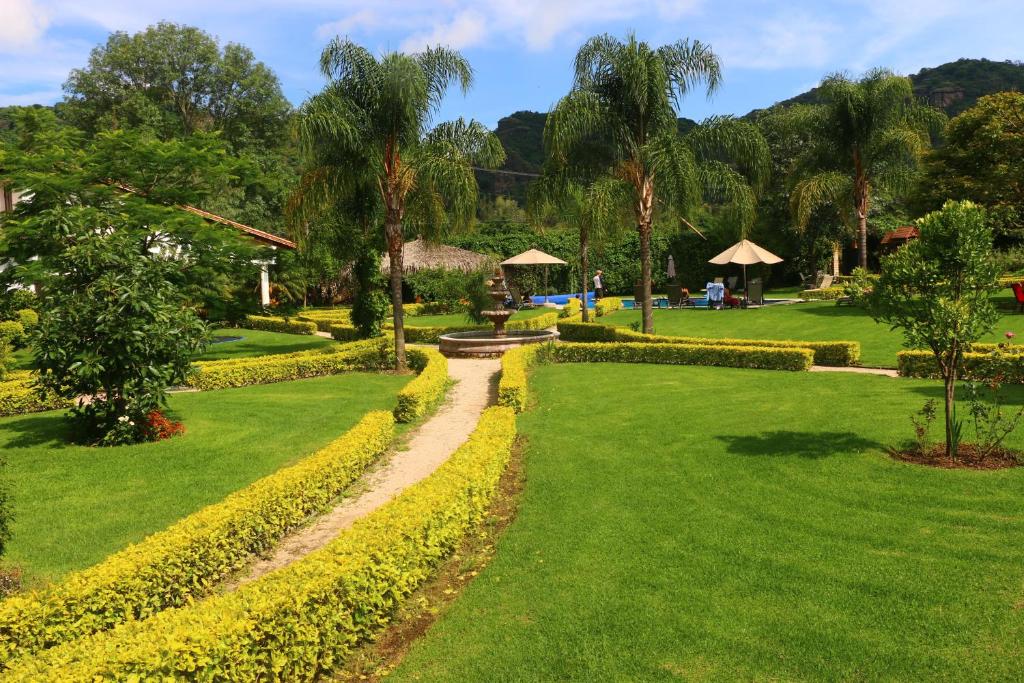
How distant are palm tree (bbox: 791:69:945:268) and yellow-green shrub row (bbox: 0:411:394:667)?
2376 centimetres

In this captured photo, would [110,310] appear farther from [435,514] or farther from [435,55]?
[435,55]

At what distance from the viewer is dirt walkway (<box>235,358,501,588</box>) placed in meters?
6.92

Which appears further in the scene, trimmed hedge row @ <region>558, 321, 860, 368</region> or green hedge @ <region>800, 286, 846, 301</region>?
green hedge @ <region>800, 286, 846, 301</region>

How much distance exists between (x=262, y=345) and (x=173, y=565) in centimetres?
1993

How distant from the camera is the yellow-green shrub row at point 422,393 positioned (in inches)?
487

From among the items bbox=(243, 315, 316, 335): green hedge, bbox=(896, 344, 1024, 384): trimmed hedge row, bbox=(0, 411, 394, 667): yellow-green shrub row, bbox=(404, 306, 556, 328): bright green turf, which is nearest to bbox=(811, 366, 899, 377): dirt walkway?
bbox=(896, 344, 1024, 384): trimmed hedge row

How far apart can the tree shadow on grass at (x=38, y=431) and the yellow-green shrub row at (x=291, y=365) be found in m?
3.33

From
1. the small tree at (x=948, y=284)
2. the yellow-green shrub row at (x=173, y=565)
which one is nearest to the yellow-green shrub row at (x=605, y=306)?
the small tree at (x=948, y=284)

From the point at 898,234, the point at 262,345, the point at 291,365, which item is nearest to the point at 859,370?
the point at 291,365

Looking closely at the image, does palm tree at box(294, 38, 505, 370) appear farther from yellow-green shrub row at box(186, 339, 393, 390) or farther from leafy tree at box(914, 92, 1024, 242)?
leafy tree at box(914, 92, 1024, 242)

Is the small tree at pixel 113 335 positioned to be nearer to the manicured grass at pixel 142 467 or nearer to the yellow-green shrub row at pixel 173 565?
the manicured grass at pixel 142 467

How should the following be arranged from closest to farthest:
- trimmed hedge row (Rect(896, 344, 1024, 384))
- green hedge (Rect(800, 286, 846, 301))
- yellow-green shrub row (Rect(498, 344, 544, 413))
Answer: trimmed hedge row (Rect(896, 344, 1024, 384))
yellow-green shrub row (Rect(498, 344, 544, 413))
green hedge (Rect(800, 286, 846, 301))

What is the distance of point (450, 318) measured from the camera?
3145cm

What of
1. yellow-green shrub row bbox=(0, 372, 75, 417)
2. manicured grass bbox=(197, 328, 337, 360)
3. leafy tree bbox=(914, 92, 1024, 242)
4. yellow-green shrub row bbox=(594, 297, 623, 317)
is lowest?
yellow-green shrub row bbox=(0, 372, 75, 417)
